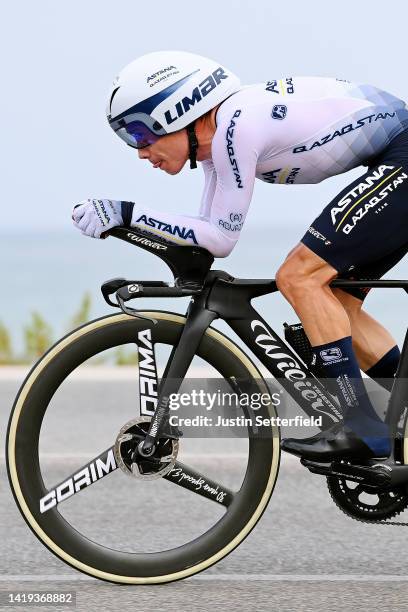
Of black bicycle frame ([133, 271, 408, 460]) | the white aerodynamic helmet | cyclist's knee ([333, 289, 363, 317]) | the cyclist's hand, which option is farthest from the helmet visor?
cyclist's knee ([333, 289, 363, 317])

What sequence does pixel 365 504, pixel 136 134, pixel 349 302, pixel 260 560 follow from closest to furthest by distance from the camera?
pixel 136 134, pixel 365 504, pixel 349 302, pixel 260 560

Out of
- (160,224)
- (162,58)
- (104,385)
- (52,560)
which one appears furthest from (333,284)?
(104,385)

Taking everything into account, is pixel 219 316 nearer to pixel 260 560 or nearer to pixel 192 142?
pixel 192 142

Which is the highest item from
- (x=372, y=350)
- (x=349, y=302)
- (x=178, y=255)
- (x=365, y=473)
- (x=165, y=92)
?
(x=165, y=92)

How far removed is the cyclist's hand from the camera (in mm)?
5086

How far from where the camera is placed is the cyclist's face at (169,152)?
5.16 metres

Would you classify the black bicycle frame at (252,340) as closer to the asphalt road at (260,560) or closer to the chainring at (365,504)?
the chainring at (365,504)

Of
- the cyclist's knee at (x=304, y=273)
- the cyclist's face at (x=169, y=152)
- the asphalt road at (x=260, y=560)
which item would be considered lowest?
the asphalt road at (x=260, y=560)

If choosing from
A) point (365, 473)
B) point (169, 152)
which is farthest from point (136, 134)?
point (365, 473)

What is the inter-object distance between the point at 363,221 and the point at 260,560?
58.9 inches

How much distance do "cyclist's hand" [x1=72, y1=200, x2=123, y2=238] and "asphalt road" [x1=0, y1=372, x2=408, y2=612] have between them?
1.32 meters

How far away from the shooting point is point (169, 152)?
5195mm

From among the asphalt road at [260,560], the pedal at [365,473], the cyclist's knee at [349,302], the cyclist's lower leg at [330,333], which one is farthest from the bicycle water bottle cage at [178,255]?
the asphalt road at [260,560]

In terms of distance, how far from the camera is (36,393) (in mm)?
5121
